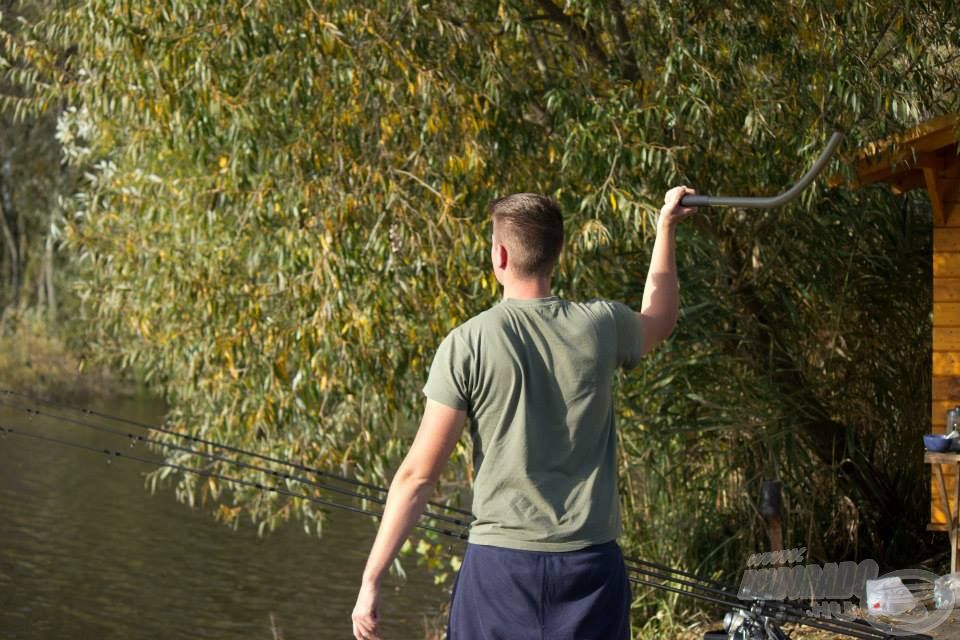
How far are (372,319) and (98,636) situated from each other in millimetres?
4676

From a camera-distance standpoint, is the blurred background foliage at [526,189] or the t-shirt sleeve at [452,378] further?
the blurred background foliage at [526,189]

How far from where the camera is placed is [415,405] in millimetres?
8102

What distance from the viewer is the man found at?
2.77 meters

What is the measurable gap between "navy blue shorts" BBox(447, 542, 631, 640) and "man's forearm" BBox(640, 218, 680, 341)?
0.58 metres

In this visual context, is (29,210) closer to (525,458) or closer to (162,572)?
(162,572)

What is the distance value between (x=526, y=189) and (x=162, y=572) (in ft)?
21.1

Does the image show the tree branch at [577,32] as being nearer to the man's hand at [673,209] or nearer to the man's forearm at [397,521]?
the man's hand at [673,209]

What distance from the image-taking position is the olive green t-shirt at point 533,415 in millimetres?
2762

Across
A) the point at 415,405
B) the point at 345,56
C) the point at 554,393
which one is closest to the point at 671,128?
the point at 345,56

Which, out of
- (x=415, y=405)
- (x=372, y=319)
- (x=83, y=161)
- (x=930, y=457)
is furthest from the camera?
(x=83, y=161)

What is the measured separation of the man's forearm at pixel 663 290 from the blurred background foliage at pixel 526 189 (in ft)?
10.5

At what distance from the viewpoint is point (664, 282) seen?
3225mm

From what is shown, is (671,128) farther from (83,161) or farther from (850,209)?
(83,161)

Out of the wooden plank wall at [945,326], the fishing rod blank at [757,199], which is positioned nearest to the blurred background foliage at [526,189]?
the wooden plank wall at [945,326]
